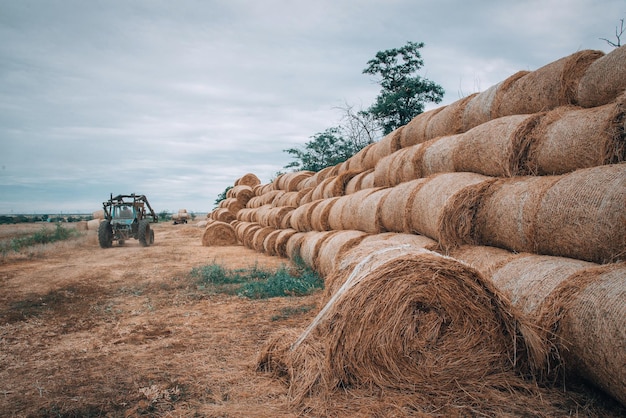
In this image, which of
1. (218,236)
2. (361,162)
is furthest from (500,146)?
(218,236)

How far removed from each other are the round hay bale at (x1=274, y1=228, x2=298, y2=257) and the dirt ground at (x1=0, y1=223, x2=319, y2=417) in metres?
3.56

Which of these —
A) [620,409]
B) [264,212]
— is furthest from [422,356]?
[264,212]

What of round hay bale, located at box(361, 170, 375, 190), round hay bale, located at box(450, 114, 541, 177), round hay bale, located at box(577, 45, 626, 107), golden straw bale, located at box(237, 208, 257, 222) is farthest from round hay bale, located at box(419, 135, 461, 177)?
golden straw bale, located at box(237, 208, 257, 222)

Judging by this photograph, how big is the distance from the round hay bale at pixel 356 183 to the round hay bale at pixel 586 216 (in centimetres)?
578

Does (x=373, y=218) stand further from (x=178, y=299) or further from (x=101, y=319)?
(x=101, y=319)

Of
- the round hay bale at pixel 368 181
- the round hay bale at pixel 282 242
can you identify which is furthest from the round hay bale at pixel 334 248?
the round hay bale at pixel 282 242

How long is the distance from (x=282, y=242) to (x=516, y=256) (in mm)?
8279

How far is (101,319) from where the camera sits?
5566mm

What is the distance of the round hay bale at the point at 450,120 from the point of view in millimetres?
6891

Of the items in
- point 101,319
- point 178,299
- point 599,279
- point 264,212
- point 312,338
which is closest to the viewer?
point 599,279

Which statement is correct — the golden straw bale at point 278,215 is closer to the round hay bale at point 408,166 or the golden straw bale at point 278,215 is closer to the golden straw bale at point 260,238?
the golden straw bale at point 260,238

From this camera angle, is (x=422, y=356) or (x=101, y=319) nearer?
(x=422, y=356)

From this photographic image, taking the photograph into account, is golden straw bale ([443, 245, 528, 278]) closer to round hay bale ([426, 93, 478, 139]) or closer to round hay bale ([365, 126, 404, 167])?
round hay bale ([426, 93, 478, 139])

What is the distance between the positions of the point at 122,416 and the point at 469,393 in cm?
247
